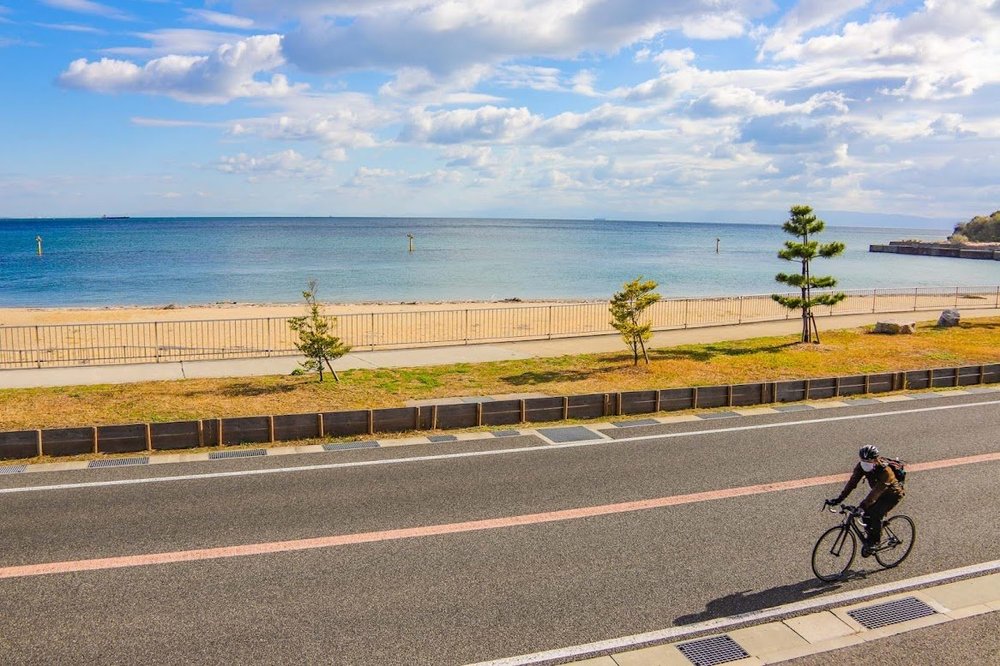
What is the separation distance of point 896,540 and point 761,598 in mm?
2140

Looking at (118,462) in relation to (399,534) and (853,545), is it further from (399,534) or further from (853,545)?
(853,545)

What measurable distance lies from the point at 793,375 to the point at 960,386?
4352 mm

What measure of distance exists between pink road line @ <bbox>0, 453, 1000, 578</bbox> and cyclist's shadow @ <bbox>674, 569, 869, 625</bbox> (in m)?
2.75

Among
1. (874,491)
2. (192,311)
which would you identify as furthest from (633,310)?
(192,311)

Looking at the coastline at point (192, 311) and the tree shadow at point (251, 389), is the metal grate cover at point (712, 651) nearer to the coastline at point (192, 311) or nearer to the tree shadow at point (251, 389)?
the tree shadow at point (251, 389)

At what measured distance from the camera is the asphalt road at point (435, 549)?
25.2 ft

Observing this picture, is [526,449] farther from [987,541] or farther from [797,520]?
[987,541]

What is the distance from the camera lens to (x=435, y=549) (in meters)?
9.80

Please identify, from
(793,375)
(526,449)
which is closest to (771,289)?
(793,375)

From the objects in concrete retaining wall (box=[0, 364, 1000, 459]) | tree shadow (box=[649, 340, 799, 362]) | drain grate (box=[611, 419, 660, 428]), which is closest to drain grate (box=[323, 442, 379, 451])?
concrete retaining wall (box=[0, 364, 1000, 459])

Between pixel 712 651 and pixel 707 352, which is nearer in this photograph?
pixel 712 651

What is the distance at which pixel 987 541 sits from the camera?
10.3m

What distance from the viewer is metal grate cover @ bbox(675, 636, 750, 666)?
7445 millimetres

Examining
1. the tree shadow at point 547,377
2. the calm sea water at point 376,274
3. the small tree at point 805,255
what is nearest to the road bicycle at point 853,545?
the tree shadow at point 547,377
